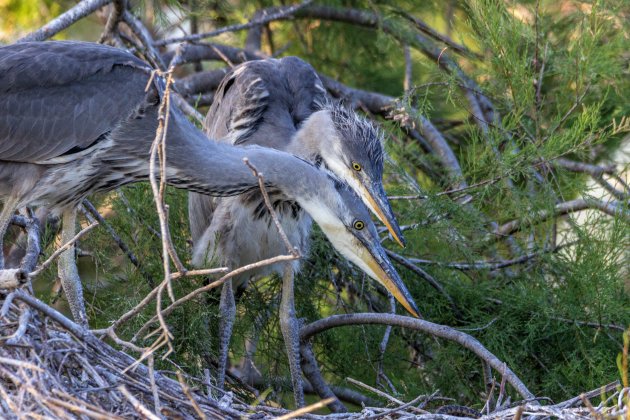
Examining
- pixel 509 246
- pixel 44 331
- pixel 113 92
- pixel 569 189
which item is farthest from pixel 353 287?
pixel 44 331

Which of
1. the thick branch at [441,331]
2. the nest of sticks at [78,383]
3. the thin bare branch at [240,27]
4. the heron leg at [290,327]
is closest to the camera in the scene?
the nest of sticks at [78,383]

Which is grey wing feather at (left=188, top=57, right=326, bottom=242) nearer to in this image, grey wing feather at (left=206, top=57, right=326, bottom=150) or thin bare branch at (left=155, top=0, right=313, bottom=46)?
grey wing feather at (left=206, top=57, right=326, bottom=150)

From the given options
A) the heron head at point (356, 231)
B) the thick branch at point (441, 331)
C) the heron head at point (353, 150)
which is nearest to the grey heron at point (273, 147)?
the heron head at point (353, 150)

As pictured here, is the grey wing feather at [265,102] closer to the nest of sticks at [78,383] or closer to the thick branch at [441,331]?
the thick branch at [441,331]

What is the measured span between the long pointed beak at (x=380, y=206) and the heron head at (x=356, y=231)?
0.07m

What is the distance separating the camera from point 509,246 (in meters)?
4.46

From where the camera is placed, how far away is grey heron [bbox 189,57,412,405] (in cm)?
396

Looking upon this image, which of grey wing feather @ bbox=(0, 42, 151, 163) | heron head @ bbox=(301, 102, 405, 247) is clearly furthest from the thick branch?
grey wing feather @ bbox=(0, 42, 151, 163)

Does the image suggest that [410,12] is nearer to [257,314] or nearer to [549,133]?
[549,133]

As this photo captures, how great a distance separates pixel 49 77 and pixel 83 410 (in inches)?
57.6

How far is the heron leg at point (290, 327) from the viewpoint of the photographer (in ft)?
13.2

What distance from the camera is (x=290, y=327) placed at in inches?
160

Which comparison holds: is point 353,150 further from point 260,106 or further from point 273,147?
point 260,106

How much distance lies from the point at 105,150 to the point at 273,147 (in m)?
0.78
